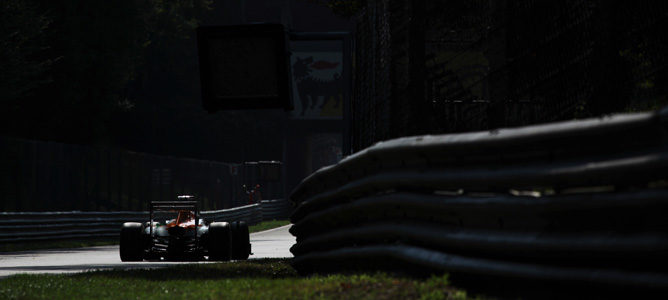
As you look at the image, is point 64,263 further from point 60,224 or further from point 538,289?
point 538,289

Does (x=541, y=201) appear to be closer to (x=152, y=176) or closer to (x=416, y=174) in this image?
(x=416, y=174)

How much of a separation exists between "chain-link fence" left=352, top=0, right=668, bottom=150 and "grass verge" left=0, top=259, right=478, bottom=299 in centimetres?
199

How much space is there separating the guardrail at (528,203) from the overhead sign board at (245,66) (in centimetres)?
384

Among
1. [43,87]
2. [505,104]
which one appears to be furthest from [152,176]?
[505,104]

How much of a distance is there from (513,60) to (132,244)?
32.1ft

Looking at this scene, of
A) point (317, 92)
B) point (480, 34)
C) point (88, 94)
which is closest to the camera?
point (480, 34)

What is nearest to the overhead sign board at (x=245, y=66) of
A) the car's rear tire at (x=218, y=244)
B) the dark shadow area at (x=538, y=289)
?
the car's rear tire at (x=218, y=244)

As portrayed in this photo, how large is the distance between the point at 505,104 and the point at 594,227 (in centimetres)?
515

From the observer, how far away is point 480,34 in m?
11.8

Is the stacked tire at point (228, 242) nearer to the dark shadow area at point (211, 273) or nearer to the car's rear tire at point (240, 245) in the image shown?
the car's rear tire at point (240, 245)

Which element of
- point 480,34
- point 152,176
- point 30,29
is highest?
point 30,29

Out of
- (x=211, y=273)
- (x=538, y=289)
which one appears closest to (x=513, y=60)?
(x=538, y=289)

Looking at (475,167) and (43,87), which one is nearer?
(475,167)

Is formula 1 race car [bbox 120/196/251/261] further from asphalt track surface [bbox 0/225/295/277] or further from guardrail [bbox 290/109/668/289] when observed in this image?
guardrail [bbox 290/109/668/289]
